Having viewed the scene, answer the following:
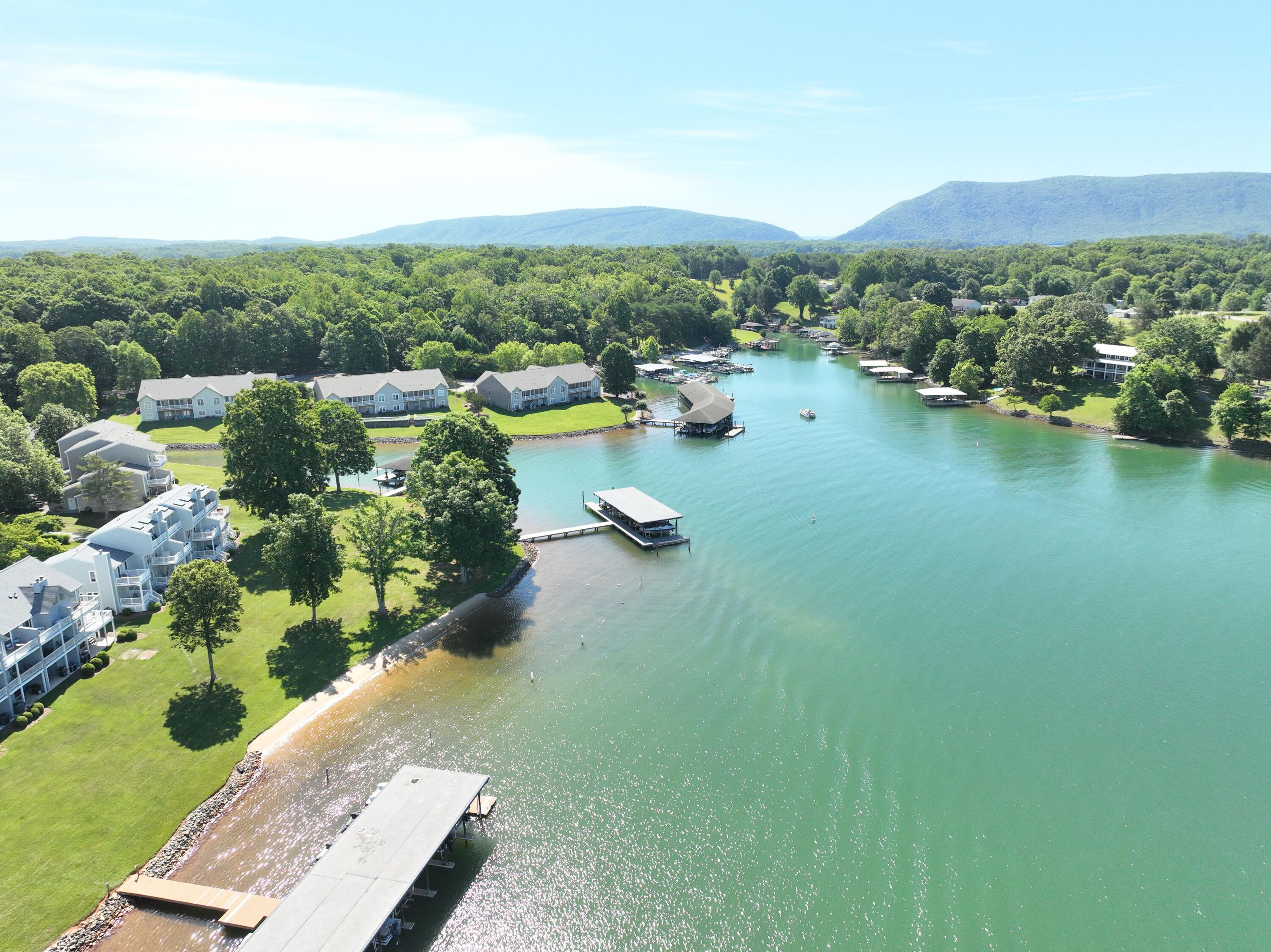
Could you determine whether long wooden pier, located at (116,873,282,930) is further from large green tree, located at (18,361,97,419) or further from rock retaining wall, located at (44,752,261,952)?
large green tree, located at (18,361,97,419)

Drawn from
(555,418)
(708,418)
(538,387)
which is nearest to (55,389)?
(538,387)

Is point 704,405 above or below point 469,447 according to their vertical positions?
below

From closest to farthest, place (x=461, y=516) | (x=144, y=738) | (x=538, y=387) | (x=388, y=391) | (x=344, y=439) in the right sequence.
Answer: (x=144, y=738) → (x=461, y=516) → (x=344, y=439) → (x=388, y=391) → (x=538, y=387)

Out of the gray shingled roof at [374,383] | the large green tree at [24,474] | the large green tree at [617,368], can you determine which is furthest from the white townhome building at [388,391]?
the large green tree at [24,474]

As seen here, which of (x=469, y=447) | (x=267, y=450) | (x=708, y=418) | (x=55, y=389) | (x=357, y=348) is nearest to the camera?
(x=267, y=450)

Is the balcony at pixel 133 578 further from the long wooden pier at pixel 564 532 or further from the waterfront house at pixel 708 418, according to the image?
the waterfront house at pixel 708 418

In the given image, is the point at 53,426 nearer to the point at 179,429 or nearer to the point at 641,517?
the point at 179,429

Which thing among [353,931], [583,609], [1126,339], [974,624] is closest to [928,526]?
[974,624]

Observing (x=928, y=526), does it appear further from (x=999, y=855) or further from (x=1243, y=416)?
(x=1243, y=416)

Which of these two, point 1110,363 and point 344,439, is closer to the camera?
point 344,439
